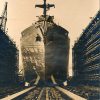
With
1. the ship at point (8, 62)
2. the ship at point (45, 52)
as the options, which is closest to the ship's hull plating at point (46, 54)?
the ship at point (45, 52)

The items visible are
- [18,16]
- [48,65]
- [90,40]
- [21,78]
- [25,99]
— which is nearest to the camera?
[25,99]

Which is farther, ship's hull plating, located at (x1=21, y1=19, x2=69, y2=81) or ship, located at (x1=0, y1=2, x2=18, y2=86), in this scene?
ship, located at (x1=0, y1=2, x2=18, y2=86)

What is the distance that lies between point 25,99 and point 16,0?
3579 millimetres

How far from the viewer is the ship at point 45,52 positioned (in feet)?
55.2

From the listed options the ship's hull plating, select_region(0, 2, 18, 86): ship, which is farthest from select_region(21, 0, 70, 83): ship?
select_region(0, 2, 18, 86): ship

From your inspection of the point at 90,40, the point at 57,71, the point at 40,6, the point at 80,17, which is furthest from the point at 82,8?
the point at 90,40

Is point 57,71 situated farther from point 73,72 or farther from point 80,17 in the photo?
point 80,17

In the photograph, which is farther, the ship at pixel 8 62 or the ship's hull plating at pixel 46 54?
the ship at pixel 8 62

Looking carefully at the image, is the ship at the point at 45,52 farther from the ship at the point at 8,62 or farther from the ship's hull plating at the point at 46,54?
the ship at the point at 8,62

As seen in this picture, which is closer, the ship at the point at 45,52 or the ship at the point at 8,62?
the ship at the point at 45,52

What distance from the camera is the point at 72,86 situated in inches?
695

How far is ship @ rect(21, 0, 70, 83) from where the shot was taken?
55.2ft

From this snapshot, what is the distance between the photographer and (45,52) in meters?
18.8

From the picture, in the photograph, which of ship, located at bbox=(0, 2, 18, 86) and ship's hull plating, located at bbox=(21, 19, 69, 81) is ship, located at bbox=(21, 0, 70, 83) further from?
ship, located at bbox=(0, 2, 18, 86)
